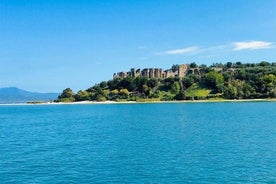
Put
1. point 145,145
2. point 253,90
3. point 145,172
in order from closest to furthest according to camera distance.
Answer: point 145,172
point 145,145
point 253,90

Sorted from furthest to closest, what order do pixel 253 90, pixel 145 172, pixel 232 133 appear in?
pixel 253 90, pixel 232 133, pixel 145 172

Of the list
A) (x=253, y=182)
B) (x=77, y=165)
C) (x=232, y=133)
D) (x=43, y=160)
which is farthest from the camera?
(x=232, y=133)

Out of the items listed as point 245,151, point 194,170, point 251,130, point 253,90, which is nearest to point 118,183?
point 194,170

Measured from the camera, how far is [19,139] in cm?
5672

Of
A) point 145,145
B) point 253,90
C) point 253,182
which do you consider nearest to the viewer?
point 253,182

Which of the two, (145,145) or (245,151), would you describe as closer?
Result: (245,151)

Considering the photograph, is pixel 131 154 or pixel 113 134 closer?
pixel 131 154

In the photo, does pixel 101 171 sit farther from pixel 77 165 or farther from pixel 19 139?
pixel 19 139

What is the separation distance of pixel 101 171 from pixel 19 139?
91.1 ft

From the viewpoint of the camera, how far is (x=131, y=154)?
40594mm

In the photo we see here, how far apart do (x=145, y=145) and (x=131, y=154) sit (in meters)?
6.06

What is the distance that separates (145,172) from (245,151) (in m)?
13.4

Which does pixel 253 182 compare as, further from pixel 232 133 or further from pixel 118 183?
pixel 232 133

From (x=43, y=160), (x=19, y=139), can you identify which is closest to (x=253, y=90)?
(x=19, y=139)
